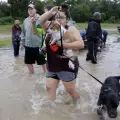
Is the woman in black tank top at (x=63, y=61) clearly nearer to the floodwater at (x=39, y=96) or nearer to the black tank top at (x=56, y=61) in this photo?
the black tank top at (x=56, y=61)

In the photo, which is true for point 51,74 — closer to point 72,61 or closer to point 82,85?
point 72,61

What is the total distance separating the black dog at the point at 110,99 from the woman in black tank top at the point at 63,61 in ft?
1.87

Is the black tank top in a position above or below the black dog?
above

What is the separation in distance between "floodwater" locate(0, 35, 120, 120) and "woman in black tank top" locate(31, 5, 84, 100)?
17.1 inches

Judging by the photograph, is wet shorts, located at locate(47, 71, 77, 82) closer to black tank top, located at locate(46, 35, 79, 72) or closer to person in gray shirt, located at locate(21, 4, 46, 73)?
black tank top, located at locate(46, 35, 79, 72)

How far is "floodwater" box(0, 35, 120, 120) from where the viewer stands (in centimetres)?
525

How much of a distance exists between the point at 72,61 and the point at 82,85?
2368mm

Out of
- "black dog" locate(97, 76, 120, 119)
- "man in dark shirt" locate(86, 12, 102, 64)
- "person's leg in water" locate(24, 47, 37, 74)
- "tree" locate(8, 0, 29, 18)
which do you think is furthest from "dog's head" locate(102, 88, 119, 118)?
"tree" locate(8, 0, 29, 18)

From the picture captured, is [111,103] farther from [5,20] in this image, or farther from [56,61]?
[5,20]

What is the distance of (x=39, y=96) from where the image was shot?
20.5 ft

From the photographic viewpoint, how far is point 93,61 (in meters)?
9.96

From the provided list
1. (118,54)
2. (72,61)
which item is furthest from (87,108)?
(118,54)

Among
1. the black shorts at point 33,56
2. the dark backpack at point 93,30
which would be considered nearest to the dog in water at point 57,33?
the black shorts at point 33,56

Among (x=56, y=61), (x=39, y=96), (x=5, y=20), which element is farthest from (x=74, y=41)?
A: (x=5, y=20)
